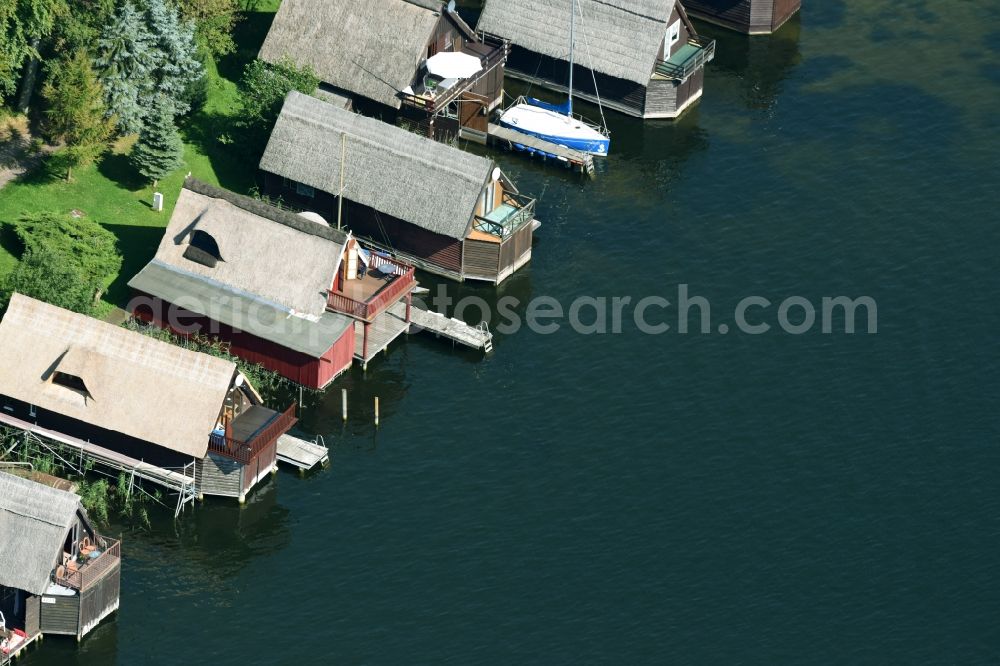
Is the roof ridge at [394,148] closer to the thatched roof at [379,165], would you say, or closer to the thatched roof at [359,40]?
the thatched roof at [379,165]

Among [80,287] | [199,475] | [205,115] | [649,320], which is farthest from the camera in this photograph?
[205,115]

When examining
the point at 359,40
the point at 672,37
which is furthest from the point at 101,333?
the point at 672,37

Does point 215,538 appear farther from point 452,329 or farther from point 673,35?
point 673,35

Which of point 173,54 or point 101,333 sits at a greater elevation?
point 173,54

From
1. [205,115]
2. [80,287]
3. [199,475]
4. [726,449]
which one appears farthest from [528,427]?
[205,115]

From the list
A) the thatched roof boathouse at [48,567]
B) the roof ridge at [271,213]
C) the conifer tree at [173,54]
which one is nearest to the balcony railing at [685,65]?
the conifer tree at [173,54]

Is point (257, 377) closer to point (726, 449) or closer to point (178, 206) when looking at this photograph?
point (178, 206)

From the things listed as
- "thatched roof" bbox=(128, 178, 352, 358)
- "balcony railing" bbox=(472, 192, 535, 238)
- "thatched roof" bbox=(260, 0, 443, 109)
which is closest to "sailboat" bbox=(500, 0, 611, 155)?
"thatched roof" bbox=(260, 0, 443, 109)
